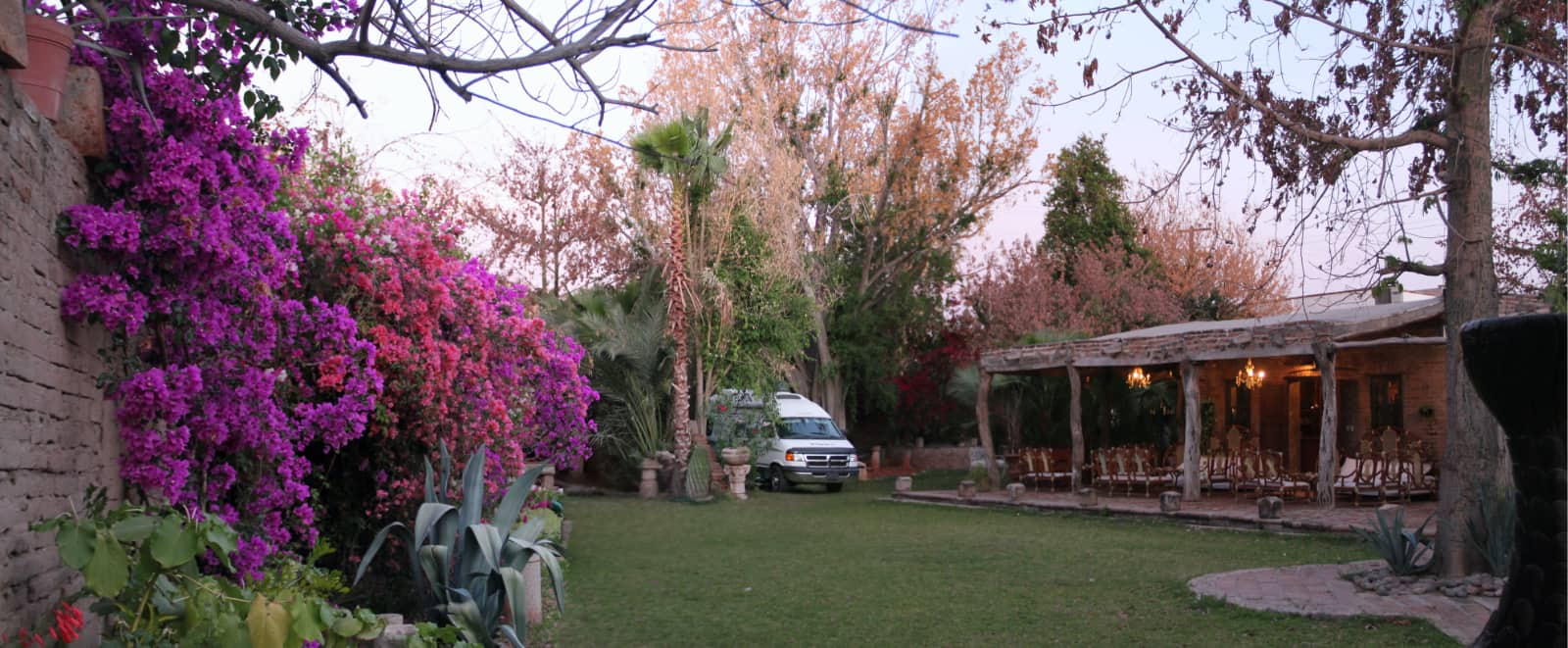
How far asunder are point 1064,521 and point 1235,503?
8.21ft

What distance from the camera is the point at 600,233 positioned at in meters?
26.4

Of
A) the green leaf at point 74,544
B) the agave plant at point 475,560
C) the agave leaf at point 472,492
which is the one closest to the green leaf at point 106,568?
the green leaf at point 74,544

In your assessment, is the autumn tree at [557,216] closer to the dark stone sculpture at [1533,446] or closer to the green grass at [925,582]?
the green grass at [925,582]

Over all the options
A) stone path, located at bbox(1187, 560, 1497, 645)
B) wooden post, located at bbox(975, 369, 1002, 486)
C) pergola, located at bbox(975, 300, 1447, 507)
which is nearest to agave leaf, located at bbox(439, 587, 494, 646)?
stone path, located at bbox(1187, 560, 1497, 645)

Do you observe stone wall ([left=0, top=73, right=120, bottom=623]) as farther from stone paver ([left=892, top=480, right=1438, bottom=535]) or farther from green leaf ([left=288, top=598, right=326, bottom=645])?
stone paver ([left=892, top=480, right=1438, bottom=535])

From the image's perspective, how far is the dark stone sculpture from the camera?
2.75m

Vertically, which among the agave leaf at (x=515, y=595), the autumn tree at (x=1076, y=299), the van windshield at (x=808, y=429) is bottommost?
the agave leaf at (x=515, y=595)

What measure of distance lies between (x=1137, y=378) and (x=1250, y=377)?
214 centimetres

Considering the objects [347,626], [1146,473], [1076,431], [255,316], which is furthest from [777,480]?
[347,626]

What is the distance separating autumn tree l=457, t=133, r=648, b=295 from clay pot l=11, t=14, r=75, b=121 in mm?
21418

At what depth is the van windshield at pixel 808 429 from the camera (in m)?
22.5

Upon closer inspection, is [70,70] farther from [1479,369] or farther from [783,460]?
[783,460]

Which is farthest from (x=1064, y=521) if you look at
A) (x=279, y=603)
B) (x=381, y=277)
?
(x=279, y=603)

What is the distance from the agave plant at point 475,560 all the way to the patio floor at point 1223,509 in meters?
8.91
